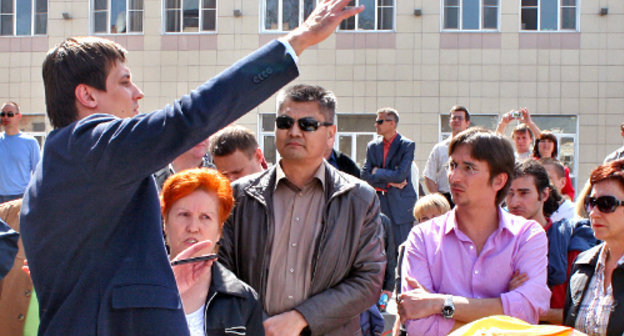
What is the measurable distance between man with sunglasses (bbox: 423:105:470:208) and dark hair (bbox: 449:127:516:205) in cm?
513

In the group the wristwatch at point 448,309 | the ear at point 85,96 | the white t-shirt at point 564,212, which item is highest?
A: the ear at point 85,96

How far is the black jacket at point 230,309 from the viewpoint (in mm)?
2916

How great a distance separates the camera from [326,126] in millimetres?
3607

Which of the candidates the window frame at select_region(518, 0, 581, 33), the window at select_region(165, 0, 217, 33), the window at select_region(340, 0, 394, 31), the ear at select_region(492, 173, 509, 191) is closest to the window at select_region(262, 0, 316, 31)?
the window at select_region(340, 0, 394, 31)

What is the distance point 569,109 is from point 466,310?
15.5 meters

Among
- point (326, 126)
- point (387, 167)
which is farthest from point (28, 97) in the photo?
point (326, 126)

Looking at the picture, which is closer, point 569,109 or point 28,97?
point 569,109

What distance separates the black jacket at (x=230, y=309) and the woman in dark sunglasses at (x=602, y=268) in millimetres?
1743

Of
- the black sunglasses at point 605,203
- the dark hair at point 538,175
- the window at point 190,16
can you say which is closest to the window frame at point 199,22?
the window at point 190,16

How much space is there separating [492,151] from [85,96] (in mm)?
2445

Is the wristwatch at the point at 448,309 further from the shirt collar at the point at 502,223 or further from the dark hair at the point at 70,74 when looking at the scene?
the dark hair at the point at 70,74

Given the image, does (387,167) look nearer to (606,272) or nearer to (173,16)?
(606,272)

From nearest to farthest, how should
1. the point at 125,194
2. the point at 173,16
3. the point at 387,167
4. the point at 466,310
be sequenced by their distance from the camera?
the point at 125,194, the point at 466,310, the point at 387,167, the point at 173,16

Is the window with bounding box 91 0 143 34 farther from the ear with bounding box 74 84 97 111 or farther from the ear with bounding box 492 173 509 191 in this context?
the ear with bounding box 74 84 97 111
